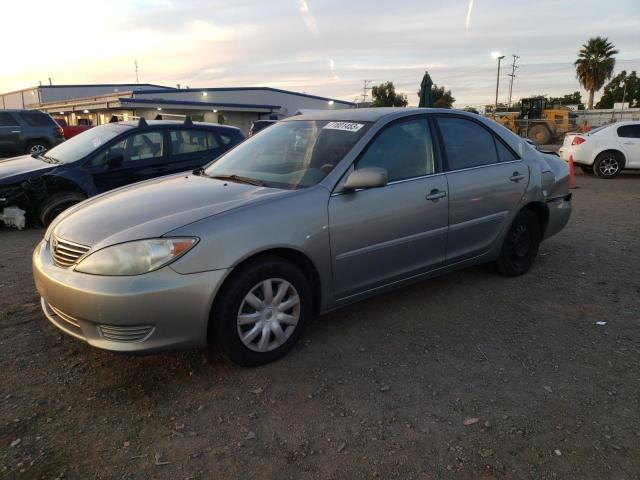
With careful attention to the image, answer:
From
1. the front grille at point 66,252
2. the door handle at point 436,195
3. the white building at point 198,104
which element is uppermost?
the white building at point 198,104

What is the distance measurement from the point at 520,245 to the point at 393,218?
1.85 metres

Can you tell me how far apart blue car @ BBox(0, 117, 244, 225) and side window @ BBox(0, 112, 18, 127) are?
843 cm

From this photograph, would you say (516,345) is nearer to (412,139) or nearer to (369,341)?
(369,341)

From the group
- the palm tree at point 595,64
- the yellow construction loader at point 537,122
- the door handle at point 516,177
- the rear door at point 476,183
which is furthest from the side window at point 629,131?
the palm tree at point 595,64

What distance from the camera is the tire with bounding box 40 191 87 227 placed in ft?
21.3

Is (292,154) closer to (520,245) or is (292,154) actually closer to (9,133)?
(520,245)

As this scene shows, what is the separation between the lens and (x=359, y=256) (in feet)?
11.1

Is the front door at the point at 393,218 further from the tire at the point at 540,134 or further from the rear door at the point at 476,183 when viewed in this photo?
the tire at the point at 540,134

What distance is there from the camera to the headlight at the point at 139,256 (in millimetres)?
2668

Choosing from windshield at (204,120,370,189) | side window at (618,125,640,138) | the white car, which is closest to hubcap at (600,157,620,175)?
the white car

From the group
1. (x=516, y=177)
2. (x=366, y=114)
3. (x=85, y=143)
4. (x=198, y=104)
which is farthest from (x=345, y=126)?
(x=198, y=104)

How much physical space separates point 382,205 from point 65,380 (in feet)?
7.60

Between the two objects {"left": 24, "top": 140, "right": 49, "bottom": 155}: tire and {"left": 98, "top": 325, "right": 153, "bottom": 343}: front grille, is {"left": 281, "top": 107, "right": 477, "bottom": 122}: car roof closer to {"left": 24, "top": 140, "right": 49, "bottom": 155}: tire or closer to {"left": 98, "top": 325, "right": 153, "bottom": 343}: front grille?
{"left": 98, "top": 325, "right": 153, "bottom": 343}: front grille

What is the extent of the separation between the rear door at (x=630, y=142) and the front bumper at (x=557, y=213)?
9.02 m
